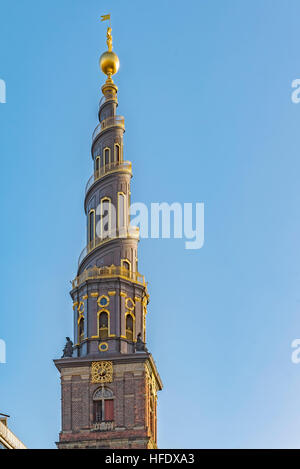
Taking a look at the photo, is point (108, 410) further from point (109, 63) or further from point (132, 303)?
point (109, 63)

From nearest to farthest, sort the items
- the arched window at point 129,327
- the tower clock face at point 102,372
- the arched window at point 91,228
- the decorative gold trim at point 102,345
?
the tower clock face at point 102,372 → the decorative gold trim at point 102,345 → the arched window at point 129,327 → the arched window at point 91,228

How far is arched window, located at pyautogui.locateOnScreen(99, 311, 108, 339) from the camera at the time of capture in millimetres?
109375

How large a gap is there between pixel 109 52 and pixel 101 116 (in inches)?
311

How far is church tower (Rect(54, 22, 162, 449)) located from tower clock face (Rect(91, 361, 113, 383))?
9cm

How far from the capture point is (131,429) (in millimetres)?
104812

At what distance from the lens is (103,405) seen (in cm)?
10619

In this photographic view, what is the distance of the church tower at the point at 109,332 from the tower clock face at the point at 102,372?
90 millimetres

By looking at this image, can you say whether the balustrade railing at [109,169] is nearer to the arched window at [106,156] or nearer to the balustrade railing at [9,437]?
the arched window at [106,156]

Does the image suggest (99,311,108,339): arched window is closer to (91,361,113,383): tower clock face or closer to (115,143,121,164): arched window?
(91,361,113,383): tower clock face

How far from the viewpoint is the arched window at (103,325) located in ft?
359

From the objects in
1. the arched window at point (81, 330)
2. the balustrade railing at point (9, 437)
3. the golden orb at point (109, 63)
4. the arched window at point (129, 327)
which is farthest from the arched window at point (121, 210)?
the balustrade railing at point (9, 437)

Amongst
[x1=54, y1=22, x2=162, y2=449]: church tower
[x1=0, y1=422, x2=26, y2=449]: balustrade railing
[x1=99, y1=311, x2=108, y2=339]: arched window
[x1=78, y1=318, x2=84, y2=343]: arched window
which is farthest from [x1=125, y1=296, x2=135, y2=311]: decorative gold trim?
[x1=0, y1=422, x2=26, y2=449]: balustrade railing
